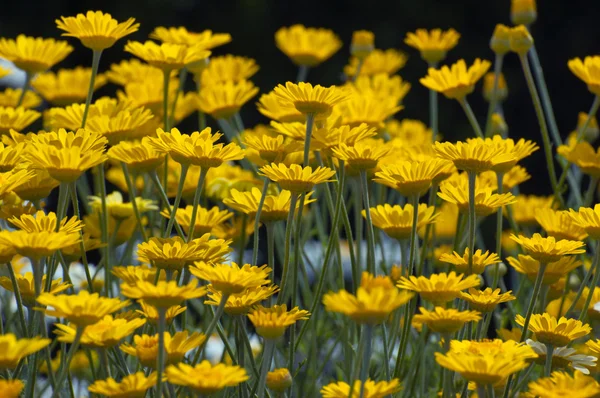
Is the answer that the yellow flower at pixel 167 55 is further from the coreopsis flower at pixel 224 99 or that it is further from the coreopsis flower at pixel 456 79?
the coreopsis flower at pixel 456 79

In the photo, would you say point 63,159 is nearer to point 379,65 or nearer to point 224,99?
point 224,99

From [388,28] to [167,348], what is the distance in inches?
120

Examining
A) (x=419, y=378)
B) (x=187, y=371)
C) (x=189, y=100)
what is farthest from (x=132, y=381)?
(x=189, y=100)

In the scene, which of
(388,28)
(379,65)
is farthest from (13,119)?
(388,28)

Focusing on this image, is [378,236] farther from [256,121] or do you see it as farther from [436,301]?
[256,121]

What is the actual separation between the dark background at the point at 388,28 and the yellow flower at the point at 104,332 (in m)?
2.61

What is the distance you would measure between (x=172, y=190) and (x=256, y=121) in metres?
2.14

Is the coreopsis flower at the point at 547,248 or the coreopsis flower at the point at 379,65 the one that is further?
the coreopsis flower at the point at 379,65

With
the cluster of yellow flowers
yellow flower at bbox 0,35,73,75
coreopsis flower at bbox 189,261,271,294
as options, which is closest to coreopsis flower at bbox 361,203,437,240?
the cluster of yellow flowers

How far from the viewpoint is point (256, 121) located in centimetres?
332

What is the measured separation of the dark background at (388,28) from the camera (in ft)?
11.3

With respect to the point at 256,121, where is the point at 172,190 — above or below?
above

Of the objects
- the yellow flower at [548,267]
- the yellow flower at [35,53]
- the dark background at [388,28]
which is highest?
the yellow flower at [35,53]

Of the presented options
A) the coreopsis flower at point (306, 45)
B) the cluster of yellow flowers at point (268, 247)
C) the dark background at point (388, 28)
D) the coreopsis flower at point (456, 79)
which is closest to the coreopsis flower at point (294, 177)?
the cluster of yellow flowers at point (268, 247)
